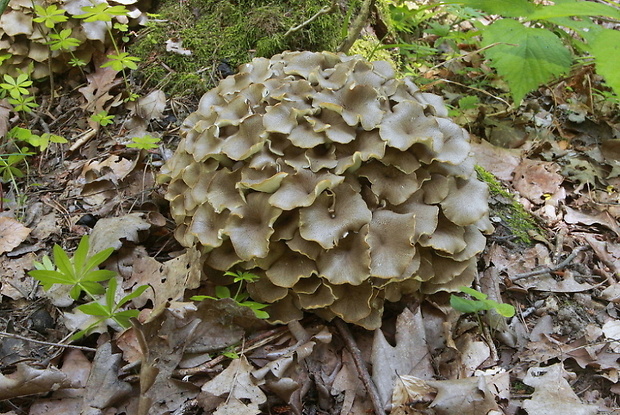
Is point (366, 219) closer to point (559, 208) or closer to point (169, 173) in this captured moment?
point (169, 173)

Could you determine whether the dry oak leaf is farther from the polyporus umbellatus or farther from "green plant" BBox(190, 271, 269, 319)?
"green plant" BBox(190, 271, 269, 319)

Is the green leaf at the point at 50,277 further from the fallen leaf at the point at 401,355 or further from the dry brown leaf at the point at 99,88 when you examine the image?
the dry brown leaf at the point at 99,88

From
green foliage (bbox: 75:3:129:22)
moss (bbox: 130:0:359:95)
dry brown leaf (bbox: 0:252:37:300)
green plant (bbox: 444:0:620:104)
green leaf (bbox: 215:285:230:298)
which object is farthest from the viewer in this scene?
moss (bbox: 130:0:359:95)

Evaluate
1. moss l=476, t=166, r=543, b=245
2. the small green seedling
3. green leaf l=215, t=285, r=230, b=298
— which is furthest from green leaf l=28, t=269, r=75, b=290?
moss l=476, t=166, r=543, b=245

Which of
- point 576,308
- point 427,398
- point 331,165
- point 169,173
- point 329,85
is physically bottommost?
point 576,308

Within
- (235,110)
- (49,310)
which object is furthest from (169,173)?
(49,310)
